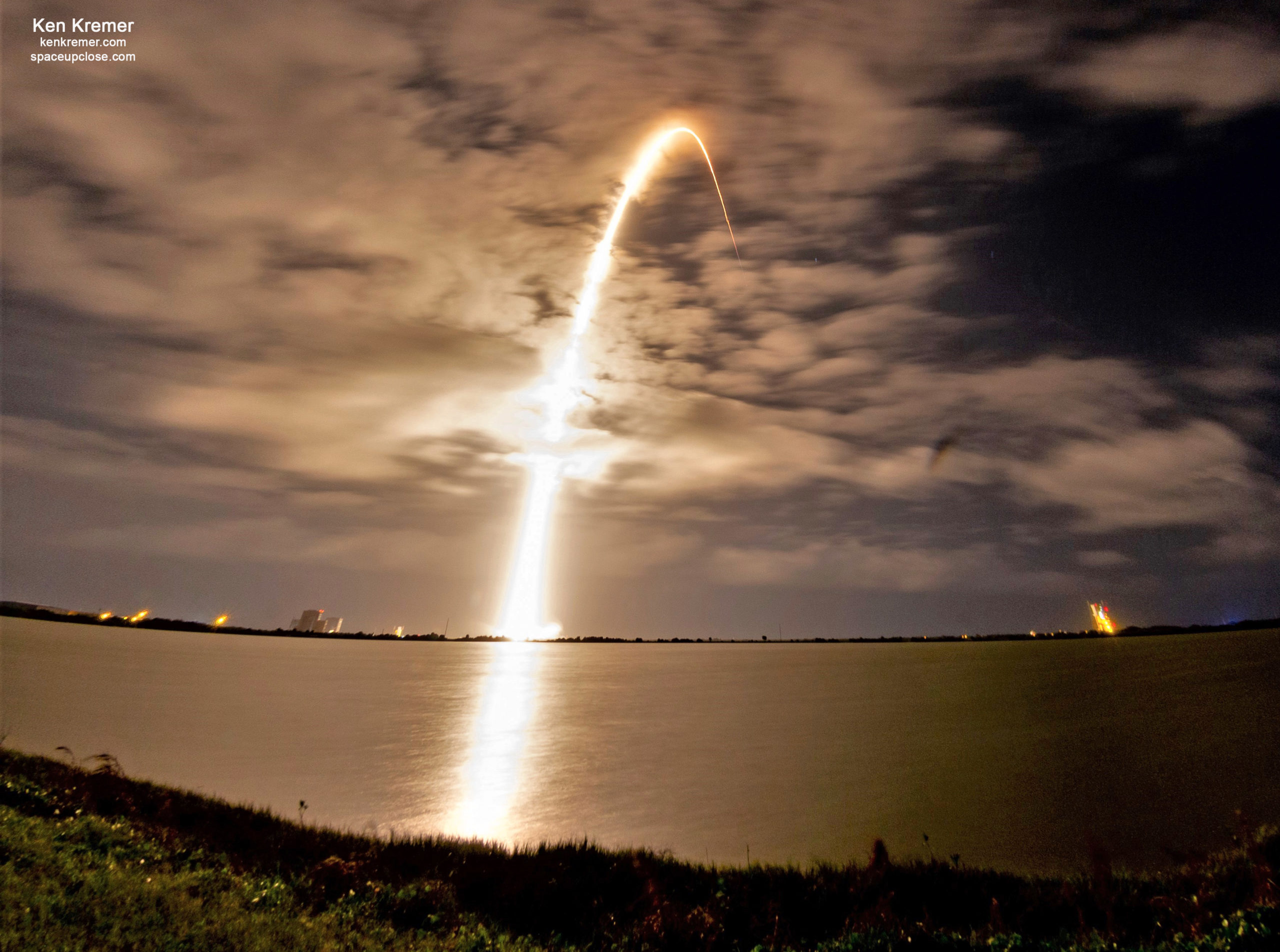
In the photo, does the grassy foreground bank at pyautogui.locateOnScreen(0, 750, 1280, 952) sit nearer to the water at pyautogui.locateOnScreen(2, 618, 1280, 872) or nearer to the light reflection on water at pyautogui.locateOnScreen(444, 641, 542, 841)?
the water at pyautogui.locateOnScreen(2, 618, 1280, 872)

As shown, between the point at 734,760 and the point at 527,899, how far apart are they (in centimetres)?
3879

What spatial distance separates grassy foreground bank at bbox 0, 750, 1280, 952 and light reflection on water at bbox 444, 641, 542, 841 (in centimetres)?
1171

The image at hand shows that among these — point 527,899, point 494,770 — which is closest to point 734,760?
point 494,770

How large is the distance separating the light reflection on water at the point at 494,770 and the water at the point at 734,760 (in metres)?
0.29

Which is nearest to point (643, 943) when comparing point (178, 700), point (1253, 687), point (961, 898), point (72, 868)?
point (961, 898)

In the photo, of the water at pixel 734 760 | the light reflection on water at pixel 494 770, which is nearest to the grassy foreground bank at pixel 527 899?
the water at pixel 734 760

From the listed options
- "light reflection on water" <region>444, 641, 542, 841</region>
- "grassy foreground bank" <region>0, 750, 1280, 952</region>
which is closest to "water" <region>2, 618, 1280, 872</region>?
"light reflection on water" <region>444, 641, 542, 841</region>

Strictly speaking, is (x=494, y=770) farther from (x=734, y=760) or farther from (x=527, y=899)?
(x=527, y=899)

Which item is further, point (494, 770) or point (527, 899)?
point (494, 770)

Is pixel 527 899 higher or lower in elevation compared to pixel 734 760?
higher

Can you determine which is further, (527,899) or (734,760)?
(734,760)

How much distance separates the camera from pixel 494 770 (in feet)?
167

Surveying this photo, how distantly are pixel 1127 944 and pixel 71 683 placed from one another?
121750 mm

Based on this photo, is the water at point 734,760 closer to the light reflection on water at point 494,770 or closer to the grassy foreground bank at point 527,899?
the light reflection on water at point 494,770
